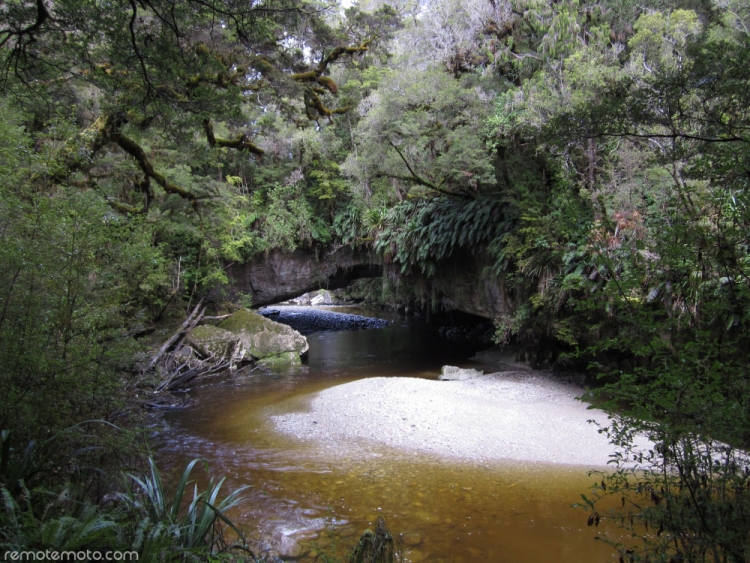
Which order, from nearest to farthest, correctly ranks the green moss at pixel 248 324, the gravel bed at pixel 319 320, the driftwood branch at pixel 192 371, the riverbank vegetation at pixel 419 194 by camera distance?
the riverbank vegetation at pixel 419 194, the driftwood branch at pixel 192 371, the green moss at pixel 248 324, the gravel bed at pixel 319 320

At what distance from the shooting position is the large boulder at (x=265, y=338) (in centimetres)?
1336

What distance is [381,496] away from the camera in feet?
16.9

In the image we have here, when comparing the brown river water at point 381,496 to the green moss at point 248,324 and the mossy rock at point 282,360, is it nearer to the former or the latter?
the mossy rock at point 282,360

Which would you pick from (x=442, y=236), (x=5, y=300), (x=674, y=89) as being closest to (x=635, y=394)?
(x=674, y=89)

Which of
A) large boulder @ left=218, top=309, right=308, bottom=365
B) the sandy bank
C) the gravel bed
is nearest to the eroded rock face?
large boulder @ left=218, top=309, right=308, bottom=365

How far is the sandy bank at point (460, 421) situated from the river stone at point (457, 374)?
88 cm

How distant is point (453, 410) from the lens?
8.02 meters

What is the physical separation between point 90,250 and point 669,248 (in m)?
4.49

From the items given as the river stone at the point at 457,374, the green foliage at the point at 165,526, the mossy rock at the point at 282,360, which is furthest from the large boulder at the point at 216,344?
the green foliage at the point at 165,526

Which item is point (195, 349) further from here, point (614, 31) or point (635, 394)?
point (614, 31)

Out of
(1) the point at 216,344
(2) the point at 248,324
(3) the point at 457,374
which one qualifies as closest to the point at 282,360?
(2) the point at 248,324

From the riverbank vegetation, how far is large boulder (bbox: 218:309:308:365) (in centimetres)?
140

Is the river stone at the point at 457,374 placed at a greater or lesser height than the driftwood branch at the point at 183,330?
lesser
